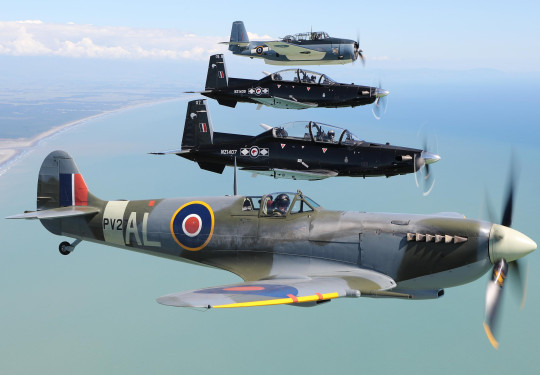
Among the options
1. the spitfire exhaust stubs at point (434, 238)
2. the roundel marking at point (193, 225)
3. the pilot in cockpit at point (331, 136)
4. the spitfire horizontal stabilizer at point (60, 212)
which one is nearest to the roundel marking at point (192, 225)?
the roundel marking at point (193, 225)

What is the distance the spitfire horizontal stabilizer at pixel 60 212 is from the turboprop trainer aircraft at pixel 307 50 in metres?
23.1

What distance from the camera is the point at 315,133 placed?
19594mm

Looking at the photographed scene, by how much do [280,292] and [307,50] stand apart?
2718 centimetres

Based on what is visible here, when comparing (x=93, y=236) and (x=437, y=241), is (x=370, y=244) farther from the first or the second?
(x=93, y=236)

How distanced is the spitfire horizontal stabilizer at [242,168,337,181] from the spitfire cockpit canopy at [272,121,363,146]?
122cm

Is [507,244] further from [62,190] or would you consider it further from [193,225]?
[62,190]

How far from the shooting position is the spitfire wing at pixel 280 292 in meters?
8.93

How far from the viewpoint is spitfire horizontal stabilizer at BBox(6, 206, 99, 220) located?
14.0 metres

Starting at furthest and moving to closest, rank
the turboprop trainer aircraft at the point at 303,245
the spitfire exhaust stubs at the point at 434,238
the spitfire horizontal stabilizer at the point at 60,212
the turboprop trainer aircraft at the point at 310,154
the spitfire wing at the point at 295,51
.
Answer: the spitfire wing at the point at 295,51, the turboprop trainer aircraft at the point at 310,154, the spitfire horizontal stabilizer at the point at 60,212, the spitfire exhaust stubs at the point at 434,238, the turboprop trainer aircraft at the point at 303,245

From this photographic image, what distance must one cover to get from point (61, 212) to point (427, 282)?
984 centimetres

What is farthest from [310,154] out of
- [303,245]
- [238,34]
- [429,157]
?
[238,34]

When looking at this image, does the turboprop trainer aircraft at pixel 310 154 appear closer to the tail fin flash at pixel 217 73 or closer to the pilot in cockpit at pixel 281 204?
the pilot in cockpit at pixel 281 204

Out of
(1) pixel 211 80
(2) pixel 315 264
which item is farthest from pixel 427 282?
(1) pixel 211 80

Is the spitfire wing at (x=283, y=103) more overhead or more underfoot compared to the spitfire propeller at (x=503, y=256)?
more overhead
